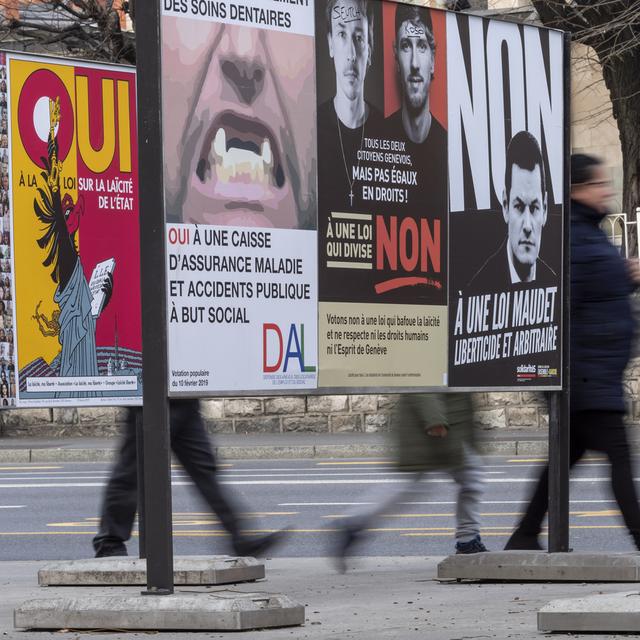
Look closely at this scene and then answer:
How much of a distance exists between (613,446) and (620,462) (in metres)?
0.08

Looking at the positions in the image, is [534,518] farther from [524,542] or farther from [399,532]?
[399,532]

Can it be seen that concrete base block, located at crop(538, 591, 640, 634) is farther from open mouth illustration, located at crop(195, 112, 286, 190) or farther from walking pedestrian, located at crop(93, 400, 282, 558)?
walking pedestrian, located at crop(93, 400, 282, 558)

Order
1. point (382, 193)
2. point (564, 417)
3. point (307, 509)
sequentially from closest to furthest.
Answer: point (382, 193), point (564, 417), point (307, 509)

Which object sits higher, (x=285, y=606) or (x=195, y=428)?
(x=195, y=428)

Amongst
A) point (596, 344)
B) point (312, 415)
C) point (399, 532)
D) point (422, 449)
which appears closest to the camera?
point (596, 344)

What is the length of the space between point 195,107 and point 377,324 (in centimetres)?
112

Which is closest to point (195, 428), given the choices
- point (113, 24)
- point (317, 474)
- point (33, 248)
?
point (33, 248)

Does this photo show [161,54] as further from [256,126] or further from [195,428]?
[195,428]

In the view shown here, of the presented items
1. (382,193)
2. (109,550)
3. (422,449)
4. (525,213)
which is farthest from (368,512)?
(382,193)

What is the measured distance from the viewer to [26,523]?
36.7 ft

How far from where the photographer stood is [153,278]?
5.18m

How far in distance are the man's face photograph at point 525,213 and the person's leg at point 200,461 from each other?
5.00 ft

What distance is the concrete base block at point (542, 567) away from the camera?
614 centimetres

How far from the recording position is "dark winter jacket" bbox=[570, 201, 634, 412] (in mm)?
6512
